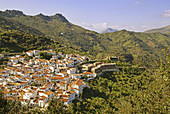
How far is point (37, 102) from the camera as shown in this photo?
99.8 feet

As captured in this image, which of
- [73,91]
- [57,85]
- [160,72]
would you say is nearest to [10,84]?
[57,85]

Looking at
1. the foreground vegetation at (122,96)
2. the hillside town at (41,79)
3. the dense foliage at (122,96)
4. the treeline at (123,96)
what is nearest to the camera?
the foreground vegetation at (122,96)

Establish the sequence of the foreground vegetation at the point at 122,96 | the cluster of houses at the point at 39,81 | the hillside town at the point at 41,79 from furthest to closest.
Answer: the hillside town at the point at 41,79, the cluster of houses at the point at 39,81, the foreground vegetation at the point at 122,96

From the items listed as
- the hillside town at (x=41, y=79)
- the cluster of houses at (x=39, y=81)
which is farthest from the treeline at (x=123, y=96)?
the cluster of houses at (x=39, y=81)

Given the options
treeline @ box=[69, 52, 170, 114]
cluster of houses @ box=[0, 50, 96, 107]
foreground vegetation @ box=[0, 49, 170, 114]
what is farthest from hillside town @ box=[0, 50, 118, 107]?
foreground vegetation @ box=[0, 49, 170, 114]

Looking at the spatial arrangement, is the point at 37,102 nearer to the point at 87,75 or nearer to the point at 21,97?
the point at 21,97

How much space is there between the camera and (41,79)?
43250 millimetres

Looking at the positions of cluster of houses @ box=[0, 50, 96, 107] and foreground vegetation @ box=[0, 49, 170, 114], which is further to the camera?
cluster of houses @ box=[0, 50, 96, 107]

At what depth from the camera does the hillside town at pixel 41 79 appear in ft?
105

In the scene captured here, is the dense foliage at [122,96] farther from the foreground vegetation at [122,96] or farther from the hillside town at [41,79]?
the hillside town at [41,79]

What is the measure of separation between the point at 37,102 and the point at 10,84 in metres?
14.3

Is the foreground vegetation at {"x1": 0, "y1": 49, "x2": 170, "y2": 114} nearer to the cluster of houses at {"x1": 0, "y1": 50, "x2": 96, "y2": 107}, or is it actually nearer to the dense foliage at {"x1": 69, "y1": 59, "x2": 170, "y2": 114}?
the dense foliage at {"x1": 69, "y1": 59, "x2": 170, "y2": 114}

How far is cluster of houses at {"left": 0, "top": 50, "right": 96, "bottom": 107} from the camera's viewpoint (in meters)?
31.8

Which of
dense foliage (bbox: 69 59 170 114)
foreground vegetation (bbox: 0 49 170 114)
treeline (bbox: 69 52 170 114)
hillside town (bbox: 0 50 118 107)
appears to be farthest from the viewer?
hillside town (bbox: 0 50 118 107)
